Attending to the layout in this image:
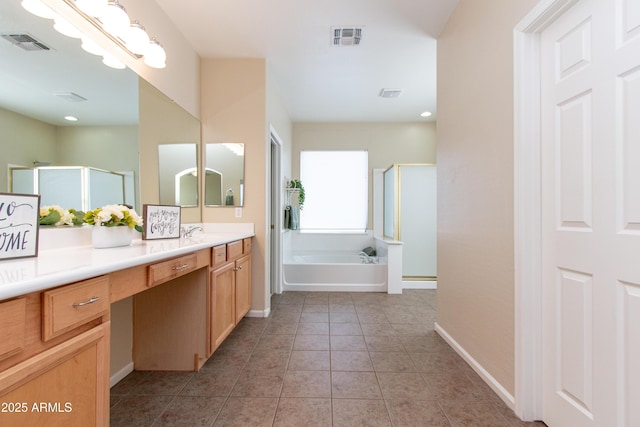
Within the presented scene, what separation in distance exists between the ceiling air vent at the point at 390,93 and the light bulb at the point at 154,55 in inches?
97.5

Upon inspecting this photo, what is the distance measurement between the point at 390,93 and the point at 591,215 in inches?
113

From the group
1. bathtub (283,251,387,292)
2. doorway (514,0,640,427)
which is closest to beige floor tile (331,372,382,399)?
doorway (514,0,640,427)

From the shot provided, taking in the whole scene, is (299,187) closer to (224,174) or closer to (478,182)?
(224,174)

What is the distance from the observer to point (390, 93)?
3559 millimetres

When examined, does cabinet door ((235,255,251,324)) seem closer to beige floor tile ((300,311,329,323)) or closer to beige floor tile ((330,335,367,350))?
beige floor tile ((300,311,329,323))

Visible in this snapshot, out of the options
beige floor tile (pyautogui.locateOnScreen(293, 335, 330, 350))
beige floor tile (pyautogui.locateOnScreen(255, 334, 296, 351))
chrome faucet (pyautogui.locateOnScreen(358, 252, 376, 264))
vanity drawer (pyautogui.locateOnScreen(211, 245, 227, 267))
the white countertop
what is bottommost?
beige floor tile (pyautogui.locateOnScreen(293, 335, 330, 350))

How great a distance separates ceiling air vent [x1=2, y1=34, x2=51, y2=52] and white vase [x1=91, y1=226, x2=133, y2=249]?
0.80m

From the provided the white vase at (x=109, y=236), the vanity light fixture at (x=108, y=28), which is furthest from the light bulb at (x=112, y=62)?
the white vase at (x=109, y=236)

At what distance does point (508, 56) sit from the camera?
1495mm

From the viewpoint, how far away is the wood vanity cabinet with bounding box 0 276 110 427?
67 centimetres

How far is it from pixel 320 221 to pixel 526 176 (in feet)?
11.5

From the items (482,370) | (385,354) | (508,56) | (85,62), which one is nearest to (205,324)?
(385,354)

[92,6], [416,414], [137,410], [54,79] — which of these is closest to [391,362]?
[416,414]

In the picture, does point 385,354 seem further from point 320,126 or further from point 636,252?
point 320,126
